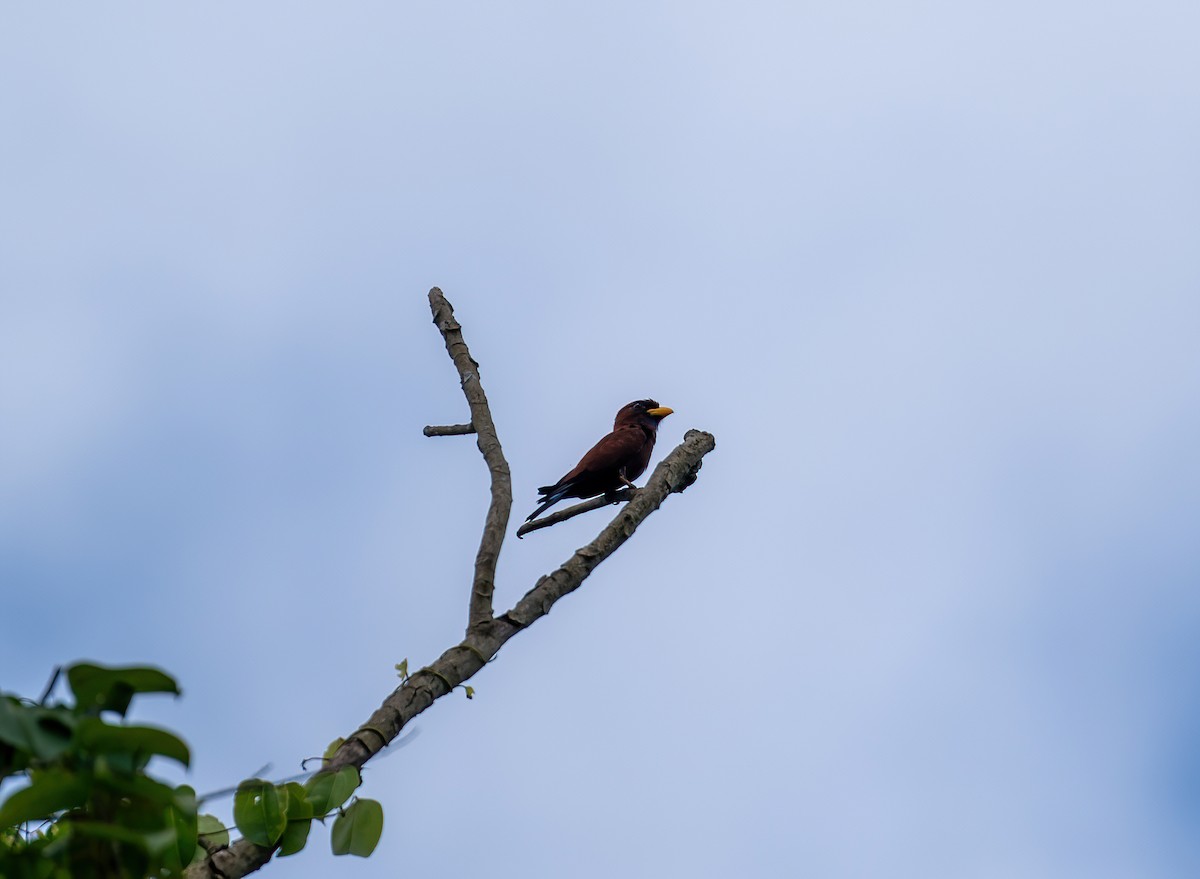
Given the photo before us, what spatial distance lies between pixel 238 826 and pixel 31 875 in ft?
2.83

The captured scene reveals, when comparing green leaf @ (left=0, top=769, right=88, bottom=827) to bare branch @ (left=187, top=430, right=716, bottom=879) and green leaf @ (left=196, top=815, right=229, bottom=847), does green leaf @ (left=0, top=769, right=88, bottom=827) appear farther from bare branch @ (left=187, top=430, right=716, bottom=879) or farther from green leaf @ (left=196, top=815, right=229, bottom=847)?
green leaf @ (left=196, top=815, right=229, bottom=847)

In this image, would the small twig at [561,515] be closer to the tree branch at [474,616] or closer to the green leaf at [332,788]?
the tree branch at [474,616]

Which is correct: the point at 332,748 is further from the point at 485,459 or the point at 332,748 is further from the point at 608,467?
the point at 608,467

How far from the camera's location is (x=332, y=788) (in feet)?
8.12

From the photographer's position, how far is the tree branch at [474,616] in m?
2.38

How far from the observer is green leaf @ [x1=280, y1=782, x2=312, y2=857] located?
241cm

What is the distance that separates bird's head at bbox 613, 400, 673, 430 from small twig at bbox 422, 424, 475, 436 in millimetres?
3300

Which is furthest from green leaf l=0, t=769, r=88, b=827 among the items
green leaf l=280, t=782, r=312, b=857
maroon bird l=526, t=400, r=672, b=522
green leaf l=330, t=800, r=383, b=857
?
maroon bird l=526, t=400, r=672, b=522

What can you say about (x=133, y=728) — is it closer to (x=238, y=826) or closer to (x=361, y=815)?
(x=238, y=826)

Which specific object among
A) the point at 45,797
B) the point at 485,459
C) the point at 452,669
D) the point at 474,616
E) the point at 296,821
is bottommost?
the point at 45,797

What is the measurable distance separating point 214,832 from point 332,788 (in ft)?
0.93

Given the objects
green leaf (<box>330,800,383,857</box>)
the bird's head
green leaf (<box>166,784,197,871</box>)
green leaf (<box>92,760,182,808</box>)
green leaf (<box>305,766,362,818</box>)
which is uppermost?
the bird's head

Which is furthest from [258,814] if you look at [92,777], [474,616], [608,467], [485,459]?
[608,467]

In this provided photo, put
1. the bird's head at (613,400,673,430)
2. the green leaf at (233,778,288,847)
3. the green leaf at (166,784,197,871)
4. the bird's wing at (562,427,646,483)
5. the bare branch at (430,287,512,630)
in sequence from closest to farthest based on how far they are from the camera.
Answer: the green leaf at (166,784,197,871), the green leaf at (233,778,288,847), the bare branch at (430,287,512,630), the bird's wing at (562,427,646,483), the bird's head at (613,400,673,430)
